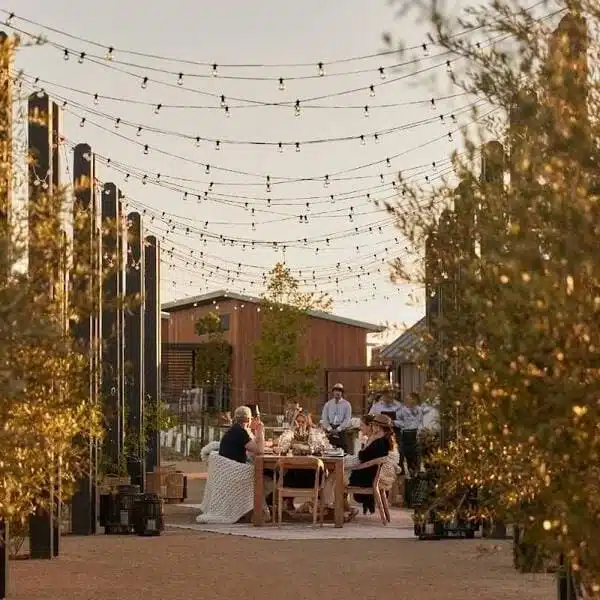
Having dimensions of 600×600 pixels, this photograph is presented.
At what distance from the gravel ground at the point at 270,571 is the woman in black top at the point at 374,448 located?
7.80ft

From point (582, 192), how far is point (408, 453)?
17587 millimetres

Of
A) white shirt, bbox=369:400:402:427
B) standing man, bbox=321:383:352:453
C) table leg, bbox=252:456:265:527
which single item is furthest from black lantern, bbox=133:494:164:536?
standing man, bbox=321:383:352:453

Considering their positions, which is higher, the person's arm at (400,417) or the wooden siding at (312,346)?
the wooden siding at (312,346)

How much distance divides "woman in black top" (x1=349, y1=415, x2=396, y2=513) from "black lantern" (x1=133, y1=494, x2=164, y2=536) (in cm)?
267

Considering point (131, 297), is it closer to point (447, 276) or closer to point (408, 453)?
point (447, 276)

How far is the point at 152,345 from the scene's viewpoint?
25047 mm

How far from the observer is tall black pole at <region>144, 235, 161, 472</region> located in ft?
76.8

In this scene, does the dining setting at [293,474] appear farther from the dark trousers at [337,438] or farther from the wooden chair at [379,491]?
the dark trousers at [337,438]

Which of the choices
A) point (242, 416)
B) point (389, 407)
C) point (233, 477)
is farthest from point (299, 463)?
point (389, 407)

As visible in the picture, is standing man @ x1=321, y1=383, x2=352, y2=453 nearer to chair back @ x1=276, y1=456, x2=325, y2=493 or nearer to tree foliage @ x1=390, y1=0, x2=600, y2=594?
chair back @ x1=276, y1=456, x2=325, y2=493

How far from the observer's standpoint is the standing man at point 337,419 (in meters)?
23.4

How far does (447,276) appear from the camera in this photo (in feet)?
27.2

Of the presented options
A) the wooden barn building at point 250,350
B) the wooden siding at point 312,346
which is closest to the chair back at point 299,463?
the wooden barn building at point 250,350

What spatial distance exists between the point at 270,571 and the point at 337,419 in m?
11.1
